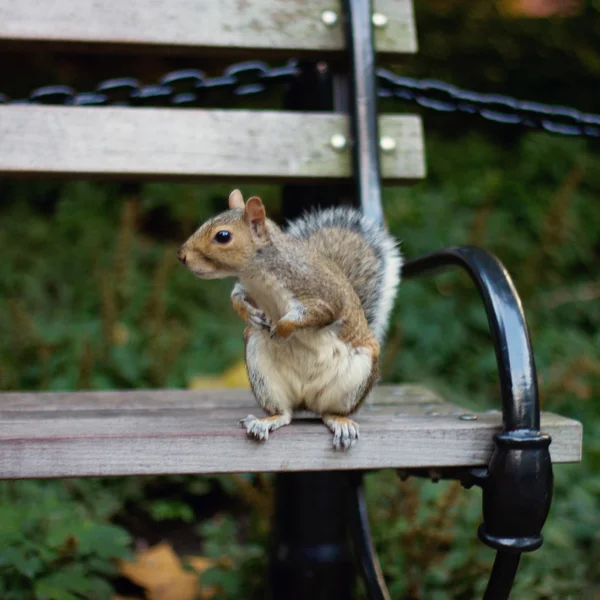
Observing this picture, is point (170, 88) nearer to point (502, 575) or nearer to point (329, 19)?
point (329, 19)

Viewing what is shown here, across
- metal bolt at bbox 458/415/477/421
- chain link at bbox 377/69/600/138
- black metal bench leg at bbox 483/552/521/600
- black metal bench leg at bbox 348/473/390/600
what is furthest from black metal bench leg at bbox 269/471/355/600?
chain link at bbox 377/69/600/138

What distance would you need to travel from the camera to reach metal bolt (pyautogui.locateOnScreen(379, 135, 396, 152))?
64.7 inches

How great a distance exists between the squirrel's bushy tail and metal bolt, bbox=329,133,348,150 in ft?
0.98

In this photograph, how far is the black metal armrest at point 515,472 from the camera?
0.99 metres

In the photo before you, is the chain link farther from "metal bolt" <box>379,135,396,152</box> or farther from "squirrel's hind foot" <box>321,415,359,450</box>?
"squirrel's hind foot" <box>321,415,359,450</box>

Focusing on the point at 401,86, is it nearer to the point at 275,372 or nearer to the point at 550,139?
the point at 275,372

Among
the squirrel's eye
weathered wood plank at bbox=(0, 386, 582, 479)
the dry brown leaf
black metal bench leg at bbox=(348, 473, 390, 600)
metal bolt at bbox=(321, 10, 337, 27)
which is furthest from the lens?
the dry brown leaf

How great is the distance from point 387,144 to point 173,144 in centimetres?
41

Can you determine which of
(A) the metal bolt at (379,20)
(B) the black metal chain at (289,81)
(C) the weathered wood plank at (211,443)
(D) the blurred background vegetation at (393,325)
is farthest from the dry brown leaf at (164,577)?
(A) the metal bolt at (379,20)

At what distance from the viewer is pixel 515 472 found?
98 cm

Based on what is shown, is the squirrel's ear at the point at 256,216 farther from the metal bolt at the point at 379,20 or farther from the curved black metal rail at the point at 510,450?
the metal bolt at the point at 379,20

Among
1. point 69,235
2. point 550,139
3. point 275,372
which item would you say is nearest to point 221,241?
point 275,372

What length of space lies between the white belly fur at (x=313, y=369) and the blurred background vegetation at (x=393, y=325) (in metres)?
0.56

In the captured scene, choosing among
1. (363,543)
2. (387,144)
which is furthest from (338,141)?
Answer: (363,543)
